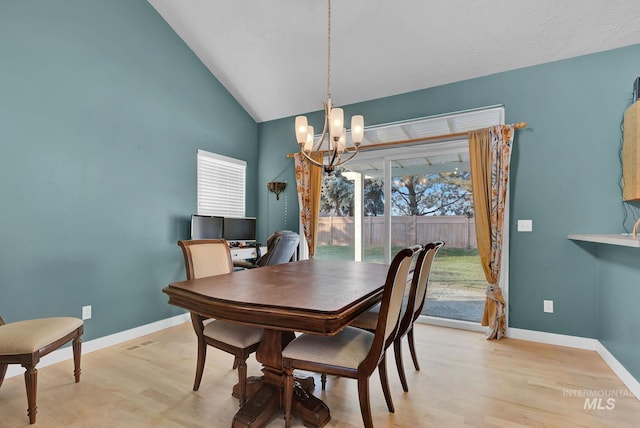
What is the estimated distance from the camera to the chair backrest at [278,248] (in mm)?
3471

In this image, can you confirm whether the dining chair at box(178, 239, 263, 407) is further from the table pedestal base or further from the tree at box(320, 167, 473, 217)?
the tree at box(320, 167, 473, 217)

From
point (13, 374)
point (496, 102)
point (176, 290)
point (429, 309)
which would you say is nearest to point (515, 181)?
point (496, 102)

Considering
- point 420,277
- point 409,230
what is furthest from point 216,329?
point 409,230

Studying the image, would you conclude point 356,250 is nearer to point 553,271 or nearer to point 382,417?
point 553,271

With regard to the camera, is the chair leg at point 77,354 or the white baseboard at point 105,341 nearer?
the chair leg at point 77,354

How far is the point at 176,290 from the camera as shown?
171 cm

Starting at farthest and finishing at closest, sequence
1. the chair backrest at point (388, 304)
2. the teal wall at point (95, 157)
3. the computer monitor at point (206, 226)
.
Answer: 1. the computer monitor at point (206, 226)
2. the teal wall at point (95, 157)
3. the chair backrest at point (388, 304)

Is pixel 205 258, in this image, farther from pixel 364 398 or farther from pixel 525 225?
pixel 525 225

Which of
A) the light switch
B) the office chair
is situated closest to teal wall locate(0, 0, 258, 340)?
the office chair

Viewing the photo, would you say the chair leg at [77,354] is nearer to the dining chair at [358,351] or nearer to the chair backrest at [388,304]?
the dining chair at [358,351]

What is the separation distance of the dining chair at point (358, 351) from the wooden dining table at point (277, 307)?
0.35 feet

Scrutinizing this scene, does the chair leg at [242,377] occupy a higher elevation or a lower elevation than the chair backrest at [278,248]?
lower

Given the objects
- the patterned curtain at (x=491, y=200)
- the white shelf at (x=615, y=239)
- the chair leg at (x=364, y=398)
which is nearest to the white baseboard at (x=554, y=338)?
the patterned curtain at (x=491, y=200)

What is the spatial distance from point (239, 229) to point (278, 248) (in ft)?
3.14
